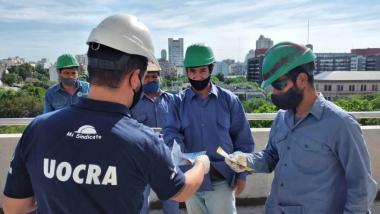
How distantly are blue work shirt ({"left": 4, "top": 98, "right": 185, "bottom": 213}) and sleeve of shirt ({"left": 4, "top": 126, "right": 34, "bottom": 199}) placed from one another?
3 centimetres

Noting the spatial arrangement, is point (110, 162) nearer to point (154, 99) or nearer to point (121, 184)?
point (121, 184)

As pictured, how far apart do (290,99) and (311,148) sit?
0.31 m

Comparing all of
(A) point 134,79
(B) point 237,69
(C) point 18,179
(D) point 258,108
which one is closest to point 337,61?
(B) point 237,69

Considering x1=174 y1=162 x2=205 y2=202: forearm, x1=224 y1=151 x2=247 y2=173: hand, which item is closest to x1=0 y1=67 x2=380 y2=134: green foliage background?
x1=224 y1=151 x2=247 y2=173: hand

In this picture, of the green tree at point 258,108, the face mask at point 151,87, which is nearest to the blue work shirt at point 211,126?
the face mask at point 151,87

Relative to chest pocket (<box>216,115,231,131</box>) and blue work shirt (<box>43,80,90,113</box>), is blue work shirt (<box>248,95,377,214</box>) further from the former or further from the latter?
blue work shirt (<box>43,80,90,113</box>)

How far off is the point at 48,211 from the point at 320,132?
140 centimetres

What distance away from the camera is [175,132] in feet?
9.75

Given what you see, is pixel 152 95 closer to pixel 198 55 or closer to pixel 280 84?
pixel 198 55

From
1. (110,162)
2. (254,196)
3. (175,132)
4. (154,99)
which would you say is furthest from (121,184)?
(254,196)

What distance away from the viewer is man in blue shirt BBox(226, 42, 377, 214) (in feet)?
6.33

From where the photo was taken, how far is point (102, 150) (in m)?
1.35

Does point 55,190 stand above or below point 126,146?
below

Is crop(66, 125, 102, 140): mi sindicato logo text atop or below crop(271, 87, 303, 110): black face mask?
below
